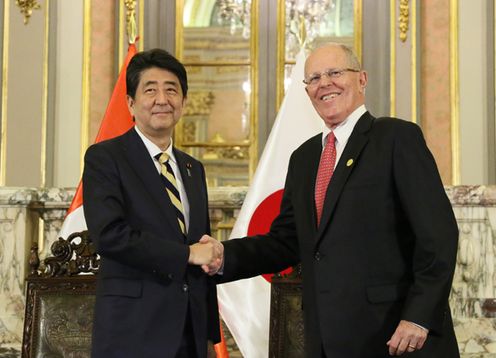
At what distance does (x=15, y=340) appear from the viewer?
137 inches

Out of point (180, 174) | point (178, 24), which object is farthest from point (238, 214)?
point (178, 24)

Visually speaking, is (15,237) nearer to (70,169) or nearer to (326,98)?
(326,98)

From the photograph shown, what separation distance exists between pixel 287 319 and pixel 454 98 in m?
3.28

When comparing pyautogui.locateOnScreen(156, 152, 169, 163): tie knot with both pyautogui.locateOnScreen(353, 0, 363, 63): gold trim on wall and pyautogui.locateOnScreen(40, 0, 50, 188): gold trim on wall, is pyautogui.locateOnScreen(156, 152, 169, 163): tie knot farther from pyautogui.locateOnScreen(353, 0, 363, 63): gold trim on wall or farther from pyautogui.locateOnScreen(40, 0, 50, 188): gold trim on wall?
pyautogui.locateOnScreen(353, 0, 363, 63): gold trim on wall

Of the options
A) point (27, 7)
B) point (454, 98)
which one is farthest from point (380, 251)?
point (27, 7)

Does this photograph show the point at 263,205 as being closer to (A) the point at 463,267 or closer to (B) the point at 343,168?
(A) the point at 463,267

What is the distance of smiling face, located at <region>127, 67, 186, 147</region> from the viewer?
7.69 feet

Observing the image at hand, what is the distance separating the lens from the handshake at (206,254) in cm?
225

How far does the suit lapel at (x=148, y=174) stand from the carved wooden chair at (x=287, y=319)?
772 millimetres

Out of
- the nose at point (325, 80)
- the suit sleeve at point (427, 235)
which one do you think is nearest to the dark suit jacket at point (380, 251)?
the suit sleeve at point (427, 235)

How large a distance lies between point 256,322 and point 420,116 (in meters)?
2.73

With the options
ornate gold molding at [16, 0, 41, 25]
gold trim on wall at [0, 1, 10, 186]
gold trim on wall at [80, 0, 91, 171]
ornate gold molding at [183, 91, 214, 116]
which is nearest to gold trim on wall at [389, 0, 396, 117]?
ornate gold molding at [183, 91, 214, 116]

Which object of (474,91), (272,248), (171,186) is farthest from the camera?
(474,91)

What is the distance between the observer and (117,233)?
2.18 m
